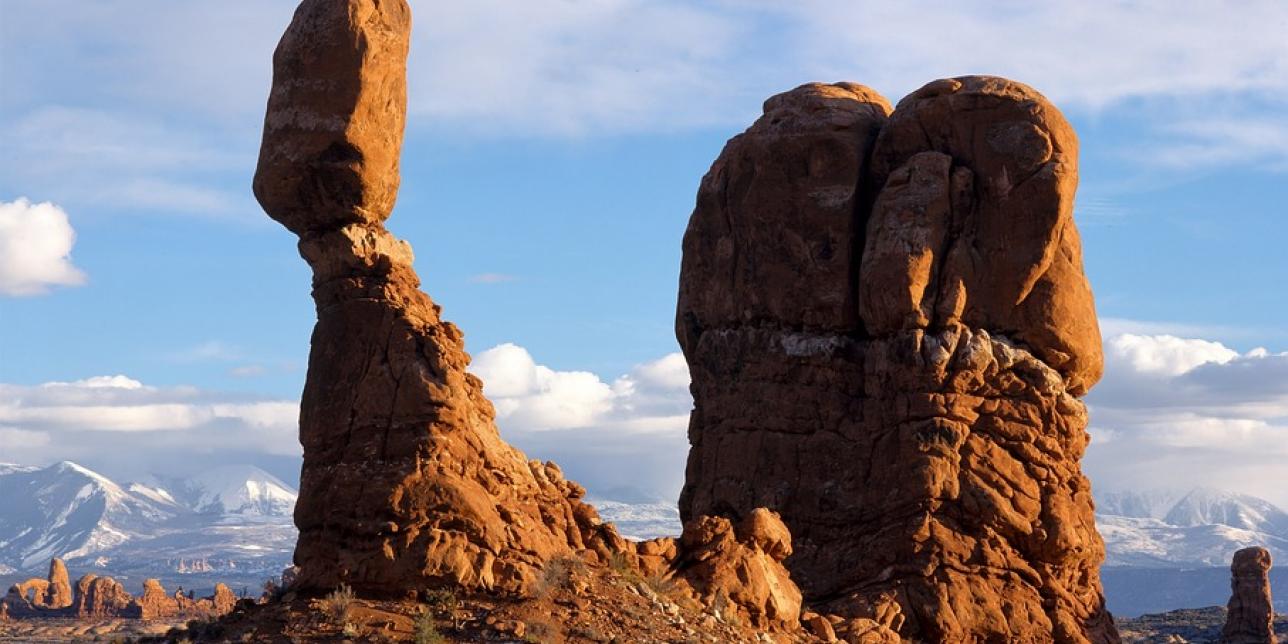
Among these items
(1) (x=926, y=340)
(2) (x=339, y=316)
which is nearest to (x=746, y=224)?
(1) (x=926, y=340)

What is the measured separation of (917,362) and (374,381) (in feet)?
48.7

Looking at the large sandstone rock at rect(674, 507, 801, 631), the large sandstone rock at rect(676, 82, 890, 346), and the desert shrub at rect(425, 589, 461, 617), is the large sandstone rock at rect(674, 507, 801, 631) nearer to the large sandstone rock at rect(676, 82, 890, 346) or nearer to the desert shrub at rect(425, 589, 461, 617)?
the desert shrub at rect(425, 589, 461, 617)

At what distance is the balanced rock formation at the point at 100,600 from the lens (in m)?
109

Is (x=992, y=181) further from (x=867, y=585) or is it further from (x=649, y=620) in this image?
(x=649, y=620)

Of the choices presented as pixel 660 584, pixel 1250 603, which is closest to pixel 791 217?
pixel 660 584

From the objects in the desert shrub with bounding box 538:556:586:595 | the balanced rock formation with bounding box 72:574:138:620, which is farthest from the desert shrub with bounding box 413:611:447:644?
the balanced rock formation with bounding box 72:574:138:620

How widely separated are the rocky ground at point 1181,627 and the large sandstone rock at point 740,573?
4797 cm

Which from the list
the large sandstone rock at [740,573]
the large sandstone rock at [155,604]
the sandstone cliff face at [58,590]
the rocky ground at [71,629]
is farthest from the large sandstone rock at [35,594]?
the large sandstone rock at [740,573]

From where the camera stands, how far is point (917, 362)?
40719mm

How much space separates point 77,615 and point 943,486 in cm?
8102

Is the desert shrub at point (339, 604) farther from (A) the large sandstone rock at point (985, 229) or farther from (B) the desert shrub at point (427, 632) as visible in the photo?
(A) the large sandstone rock at point (985, 229)

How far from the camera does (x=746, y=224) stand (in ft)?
143

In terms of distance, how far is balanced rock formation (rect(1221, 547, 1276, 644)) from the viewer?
231 feet

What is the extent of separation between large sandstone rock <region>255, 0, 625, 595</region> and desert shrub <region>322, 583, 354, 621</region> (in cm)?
46
